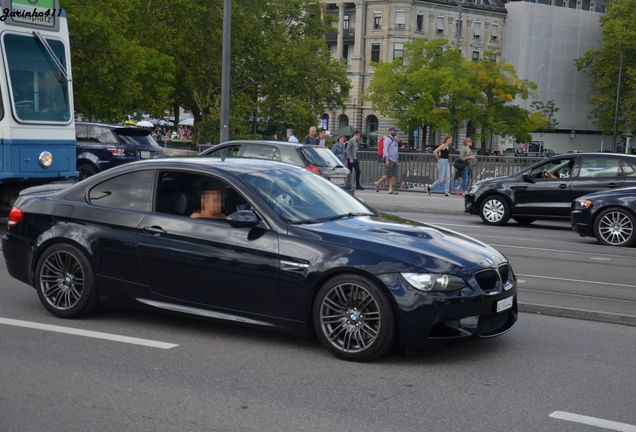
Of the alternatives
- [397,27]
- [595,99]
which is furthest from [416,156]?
[397,27]

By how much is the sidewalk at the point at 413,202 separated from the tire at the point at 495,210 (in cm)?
319

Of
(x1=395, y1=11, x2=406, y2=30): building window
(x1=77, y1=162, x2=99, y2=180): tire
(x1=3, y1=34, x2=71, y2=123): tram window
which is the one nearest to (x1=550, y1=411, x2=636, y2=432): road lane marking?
(x1=3, y1=34, x2=71, y2=123): tram window

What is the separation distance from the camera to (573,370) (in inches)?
272

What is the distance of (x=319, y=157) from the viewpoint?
64.9 feet

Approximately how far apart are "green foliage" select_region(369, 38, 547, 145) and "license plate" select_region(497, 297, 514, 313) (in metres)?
71.4

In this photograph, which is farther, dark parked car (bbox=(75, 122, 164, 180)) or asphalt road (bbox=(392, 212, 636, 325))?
dark parked car (bbox=(75, 122, 164, 180))

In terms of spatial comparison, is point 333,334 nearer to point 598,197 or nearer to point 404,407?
point 404,407

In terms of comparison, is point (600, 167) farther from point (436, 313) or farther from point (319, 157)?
point (436, 313)

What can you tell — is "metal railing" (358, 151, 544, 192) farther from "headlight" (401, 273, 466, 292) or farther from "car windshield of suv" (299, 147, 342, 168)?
"headlight" (401, 273, 466, 292)

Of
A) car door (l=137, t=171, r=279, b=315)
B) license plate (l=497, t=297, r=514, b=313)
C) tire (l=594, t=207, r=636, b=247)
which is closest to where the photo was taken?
license plate (l=497, t=297, r=514, b=313)

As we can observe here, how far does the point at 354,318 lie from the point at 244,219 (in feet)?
3.81

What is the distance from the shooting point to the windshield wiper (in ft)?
48.5

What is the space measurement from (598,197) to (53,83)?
9094 millimetres

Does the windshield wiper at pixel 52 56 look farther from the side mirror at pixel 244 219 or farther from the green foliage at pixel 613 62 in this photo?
the green foliage at pixel 613 62
